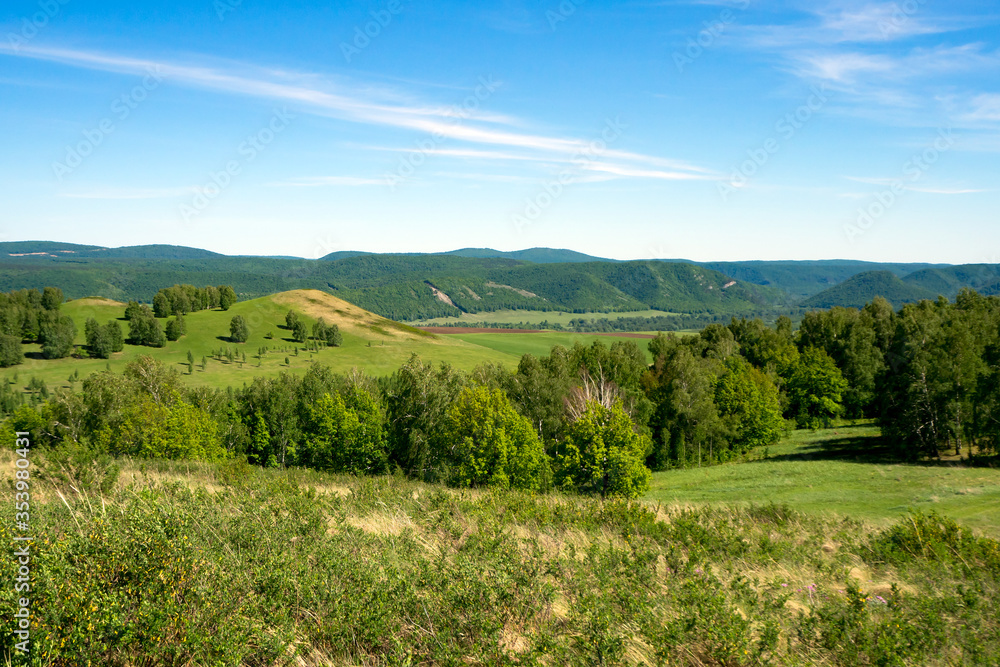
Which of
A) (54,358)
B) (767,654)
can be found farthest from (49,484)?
(54,358)

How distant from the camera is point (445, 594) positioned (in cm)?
725

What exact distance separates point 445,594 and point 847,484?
48126 millimetres

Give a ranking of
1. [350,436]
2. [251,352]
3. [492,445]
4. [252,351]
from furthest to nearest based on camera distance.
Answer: [252,351] < [251,352] < [350,436] < [492,445]

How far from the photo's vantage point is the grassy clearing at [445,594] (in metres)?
5.77

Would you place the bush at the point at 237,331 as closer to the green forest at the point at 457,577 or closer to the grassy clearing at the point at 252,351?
the grassy clearing at the point at 252,351

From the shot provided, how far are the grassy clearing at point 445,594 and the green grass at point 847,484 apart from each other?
16561 millimetres

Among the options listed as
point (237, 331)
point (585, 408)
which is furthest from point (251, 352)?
Answer: point (585, 408)

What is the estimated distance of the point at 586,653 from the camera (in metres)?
6.42

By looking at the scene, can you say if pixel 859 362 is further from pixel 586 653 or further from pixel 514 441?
pixel 586 653

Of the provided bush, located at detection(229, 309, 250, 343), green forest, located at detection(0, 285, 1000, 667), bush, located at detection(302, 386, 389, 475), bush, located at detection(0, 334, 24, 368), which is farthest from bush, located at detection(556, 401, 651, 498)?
bush, located at detection(0, 334, 24, 368)

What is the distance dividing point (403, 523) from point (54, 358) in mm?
168017

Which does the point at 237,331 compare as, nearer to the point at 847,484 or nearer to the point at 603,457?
the point at 603,457

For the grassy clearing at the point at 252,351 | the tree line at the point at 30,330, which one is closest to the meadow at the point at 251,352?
the grassy clearing at the point at 252,351

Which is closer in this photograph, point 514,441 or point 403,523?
point 403,523
